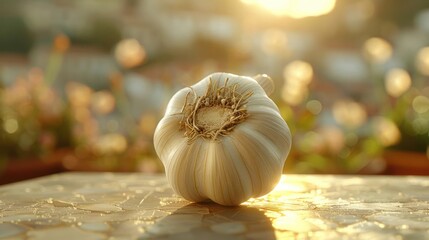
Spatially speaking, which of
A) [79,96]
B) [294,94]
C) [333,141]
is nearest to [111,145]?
[79,96]

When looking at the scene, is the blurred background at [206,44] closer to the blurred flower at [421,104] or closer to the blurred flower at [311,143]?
the blurred flower at [421,104]

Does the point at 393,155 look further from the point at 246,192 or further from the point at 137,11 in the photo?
the point at 137,11

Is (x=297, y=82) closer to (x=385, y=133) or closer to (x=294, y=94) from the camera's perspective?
(x=294, y=94)

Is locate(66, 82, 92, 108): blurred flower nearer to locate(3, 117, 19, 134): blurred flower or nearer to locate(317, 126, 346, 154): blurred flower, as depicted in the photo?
locate(3, 117, 19, 134): blurred flower

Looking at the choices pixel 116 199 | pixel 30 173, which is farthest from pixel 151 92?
pixel 116 199

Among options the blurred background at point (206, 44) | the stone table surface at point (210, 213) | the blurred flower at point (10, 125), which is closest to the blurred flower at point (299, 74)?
the blurred background at point (206, 44)

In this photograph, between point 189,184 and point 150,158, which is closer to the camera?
point 189,184

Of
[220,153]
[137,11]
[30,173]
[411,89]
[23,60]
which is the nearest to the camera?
[220,153]
